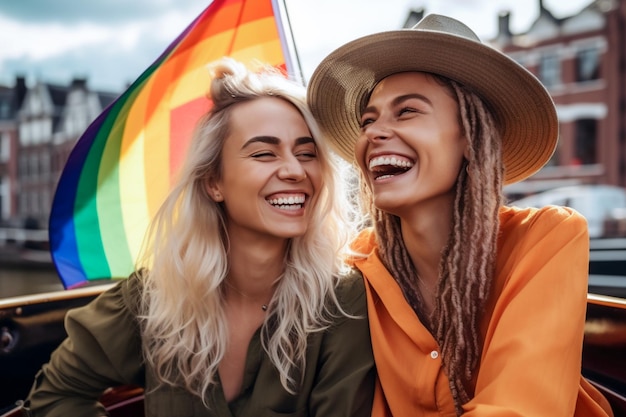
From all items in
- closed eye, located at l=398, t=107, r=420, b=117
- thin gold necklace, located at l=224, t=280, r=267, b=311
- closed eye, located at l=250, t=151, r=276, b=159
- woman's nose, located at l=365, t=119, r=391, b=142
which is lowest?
thin gold necklace, located at l=224, t=280, r=267, b=311

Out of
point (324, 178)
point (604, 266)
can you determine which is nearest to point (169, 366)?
point (324, 178)

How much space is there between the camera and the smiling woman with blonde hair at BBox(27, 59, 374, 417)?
2041 millimetres

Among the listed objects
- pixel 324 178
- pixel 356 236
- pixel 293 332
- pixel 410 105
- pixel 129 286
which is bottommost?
pixel 293 332

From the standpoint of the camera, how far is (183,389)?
6.84 feet

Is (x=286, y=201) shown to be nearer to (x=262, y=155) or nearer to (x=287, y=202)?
(x=287, y=202)

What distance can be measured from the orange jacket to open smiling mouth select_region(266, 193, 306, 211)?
348 millimetres

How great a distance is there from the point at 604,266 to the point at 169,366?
33.9 ft

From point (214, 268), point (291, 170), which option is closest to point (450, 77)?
point (291, 170)

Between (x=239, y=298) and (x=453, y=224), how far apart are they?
81 centimetres

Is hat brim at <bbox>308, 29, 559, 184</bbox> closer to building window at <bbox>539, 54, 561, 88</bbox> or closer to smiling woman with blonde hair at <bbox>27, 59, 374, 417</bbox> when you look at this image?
smiling woman with blonde hair at <bbox>27, 59, 374, 417</bbox>

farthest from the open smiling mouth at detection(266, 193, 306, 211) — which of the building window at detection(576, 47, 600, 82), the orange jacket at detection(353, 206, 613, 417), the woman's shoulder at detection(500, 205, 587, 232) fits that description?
the building window at detection(576, 47, 600, 82)

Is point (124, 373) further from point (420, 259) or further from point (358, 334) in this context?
point (420, 259)

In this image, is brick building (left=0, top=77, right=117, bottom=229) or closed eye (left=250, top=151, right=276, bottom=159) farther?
brick building (left=0, top=77, right=117, bottom=229)

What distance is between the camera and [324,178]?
2285 mm
